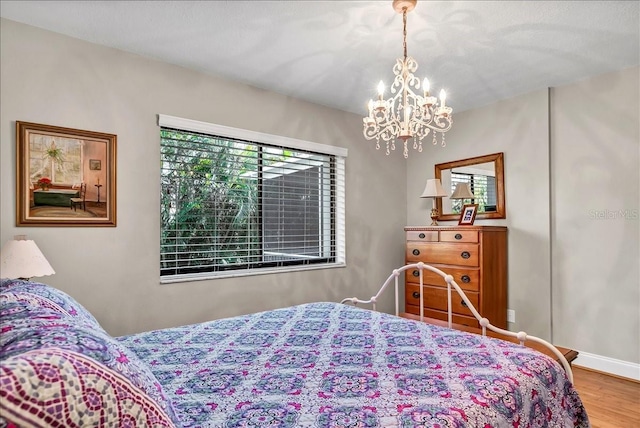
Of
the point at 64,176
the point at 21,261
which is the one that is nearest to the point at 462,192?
the point at 64,176

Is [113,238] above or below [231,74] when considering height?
below

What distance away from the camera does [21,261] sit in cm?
199

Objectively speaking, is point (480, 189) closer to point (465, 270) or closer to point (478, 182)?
point (478, 182)

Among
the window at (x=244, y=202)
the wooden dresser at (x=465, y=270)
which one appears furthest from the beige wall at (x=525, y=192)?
the window at (x=244, y=202)

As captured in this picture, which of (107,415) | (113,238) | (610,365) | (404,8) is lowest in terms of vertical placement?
(610,365)

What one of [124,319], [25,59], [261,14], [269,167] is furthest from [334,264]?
[25,59]

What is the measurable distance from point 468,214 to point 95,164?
337 centimetres

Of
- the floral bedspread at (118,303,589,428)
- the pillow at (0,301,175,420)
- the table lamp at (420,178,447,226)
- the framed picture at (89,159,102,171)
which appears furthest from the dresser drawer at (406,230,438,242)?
the pillow at (0,301,175,420)

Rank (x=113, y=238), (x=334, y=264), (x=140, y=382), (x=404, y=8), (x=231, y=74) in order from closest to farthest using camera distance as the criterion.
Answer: (x=140, y=382)
(x=404, y=8)
(x=113, y=238)
(x=231, y=74)
(x=334, y=264)

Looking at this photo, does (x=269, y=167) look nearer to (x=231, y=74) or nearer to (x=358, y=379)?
(x=231, y=74)

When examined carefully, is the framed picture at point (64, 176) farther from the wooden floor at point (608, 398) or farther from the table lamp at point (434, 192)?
the wooden floor at point (608, 398)

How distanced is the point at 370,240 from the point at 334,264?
56cm

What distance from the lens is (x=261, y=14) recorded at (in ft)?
7.38

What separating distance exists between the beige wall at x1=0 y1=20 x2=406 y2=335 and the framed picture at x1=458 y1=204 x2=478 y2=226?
5.34 ft
